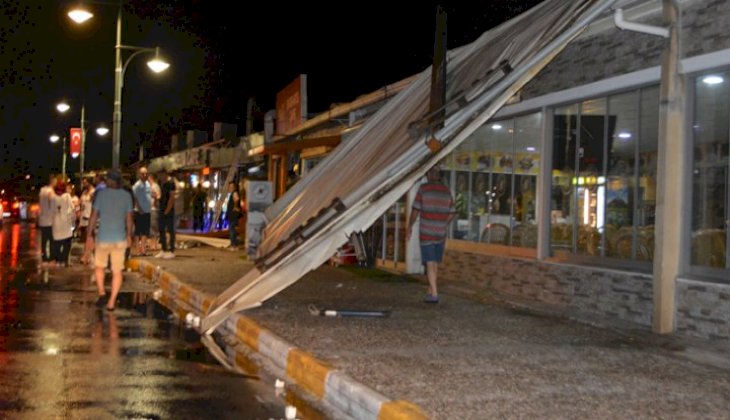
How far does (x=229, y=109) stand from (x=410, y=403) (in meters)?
44.0


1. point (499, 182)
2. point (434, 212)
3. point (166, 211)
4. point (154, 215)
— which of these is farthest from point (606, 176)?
point (154, 215)

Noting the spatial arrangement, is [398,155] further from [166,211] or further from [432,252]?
[166,211]

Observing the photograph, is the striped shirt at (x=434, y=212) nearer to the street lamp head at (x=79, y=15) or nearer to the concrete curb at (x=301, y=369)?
the concrete curb at (x=301, y=369)

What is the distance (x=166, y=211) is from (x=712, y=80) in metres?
11.9

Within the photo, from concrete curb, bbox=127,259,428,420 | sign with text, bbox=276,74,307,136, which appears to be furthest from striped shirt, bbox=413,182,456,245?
sign with text, bbox=276,74,307,136

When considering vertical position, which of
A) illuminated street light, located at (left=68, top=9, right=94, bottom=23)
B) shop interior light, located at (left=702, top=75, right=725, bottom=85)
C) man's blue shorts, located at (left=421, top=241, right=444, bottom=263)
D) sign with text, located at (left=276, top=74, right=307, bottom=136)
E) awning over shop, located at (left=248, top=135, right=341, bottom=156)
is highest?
illuminated street light, located at (left=68, top=9, right=94, bottom=23)

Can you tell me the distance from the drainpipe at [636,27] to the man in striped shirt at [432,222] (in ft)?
10.3

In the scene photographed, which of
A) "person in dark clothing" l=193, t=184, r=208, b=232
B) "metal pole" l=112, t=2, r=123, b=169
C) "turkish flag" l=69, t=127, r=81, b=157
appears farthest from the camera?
"turkish flag" l=69, t=127, r=81, b=157

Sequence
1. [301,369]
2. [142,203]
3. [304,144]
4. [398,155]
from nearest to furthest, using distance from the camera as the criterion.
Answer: [301,369] → [398,155] → [142,203] → [304,144]

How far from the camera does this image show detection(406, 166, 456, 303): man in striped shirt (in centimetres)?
1088

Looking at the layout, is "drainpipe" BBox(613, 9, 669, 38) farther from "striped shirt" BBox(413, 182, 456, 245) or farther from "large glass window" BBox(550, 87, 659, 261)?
"striped shirt" BBox(413, 182, 456, 245)

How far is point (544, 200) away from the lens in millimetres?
11562

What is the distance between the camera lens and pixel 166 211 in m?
17.6

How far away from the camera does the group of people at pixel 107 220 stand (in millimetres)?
11117
